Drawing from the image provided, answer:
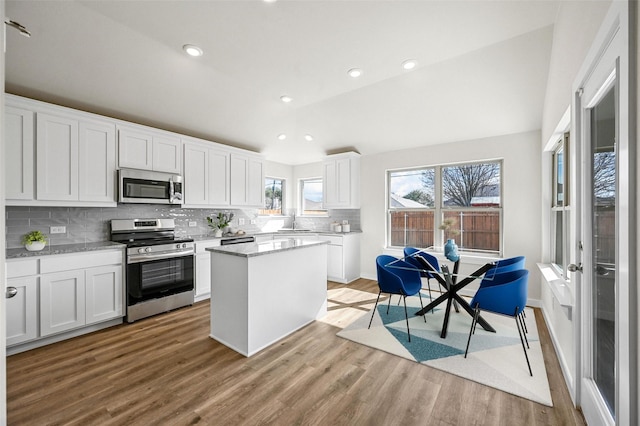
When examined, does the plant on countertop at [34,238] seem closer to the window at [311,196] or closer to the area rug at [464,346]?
the area rug at [464,346]

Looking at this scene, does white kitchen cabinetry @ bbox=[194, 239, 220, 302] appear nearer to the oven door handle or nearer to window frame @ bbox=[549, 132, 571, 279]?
the oven door handle

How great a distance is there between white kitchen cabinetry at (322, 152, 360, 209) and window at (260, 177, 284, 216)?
4.64 ft

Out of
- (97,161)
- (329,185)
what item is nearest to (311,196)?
(329,185)

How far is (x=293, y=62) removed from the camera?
9.73ft

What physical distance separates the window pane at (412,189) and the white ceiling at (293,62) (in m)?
0.76

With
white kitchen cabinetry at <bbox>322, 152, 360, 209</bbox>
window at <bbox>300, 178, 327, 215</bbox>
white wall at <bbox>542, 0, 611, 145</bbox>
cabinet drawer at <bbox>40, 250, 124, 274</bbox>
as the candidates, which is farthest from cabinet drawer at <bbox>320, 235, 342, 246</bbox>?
white wall at <bbox>542, 0, 611, 145</bbox>

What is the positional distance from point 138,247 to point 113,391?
1719mm

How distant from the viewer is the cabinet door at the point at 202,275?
13.3ft

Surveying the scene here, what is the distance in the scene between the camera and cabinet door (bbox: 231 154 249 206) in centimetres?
493

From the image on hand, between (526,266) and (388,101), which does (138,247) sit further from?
(526,266)

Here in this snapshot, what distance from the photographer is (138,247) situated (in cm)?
337

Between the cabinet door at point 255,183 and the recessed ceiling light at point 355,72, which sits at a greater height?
the recessed ceiling light at point 355,72

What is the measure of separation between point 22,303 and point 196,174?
2436mm

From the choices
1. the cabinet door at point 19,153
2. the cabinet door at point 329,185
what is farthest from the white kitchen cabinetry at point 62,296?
the cabinet door at point 329,185
